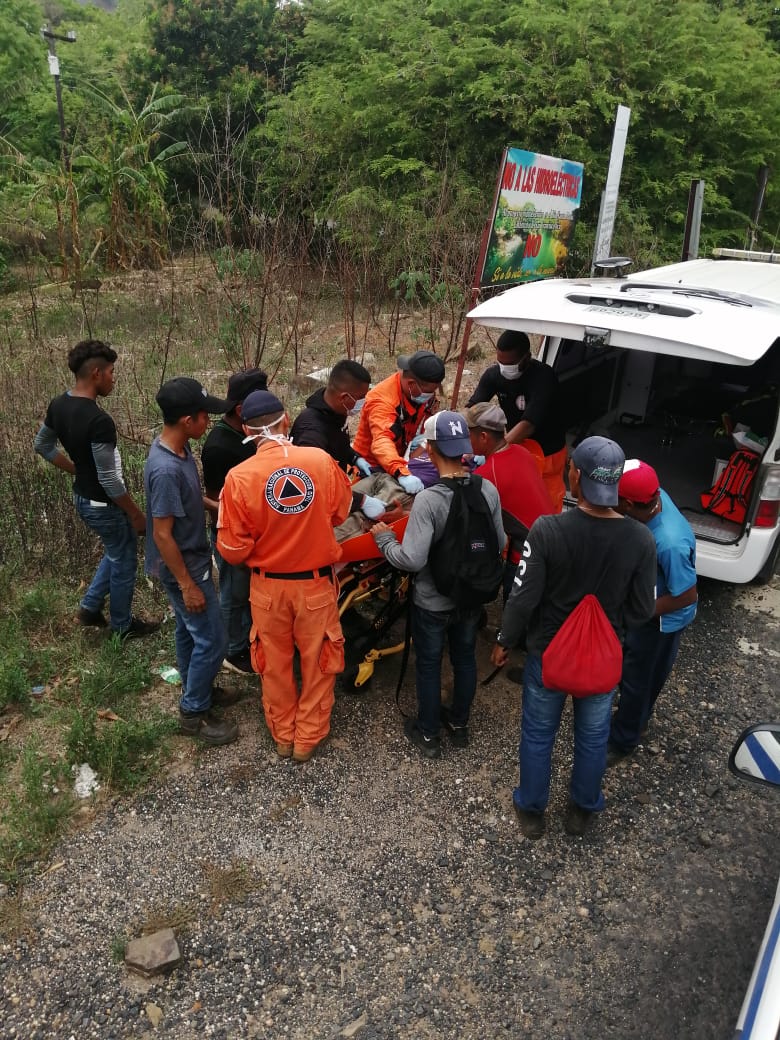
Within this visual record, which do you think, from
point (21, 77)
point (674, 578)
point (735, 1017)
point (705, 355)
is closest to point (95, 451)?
point (674, 578)

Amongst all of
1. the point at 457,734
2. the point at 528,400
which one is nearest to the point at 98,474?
the point at 457,734

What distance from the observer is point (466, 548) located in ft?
11.0

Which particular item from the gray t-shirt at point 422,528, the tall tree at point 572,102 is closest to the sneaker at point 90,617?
the gray t-shirt at point 422,528

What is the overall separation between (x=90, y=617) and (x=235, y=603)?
1024 millimetres

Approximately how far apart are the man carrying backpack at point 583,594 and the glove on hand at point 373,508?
3.34ft

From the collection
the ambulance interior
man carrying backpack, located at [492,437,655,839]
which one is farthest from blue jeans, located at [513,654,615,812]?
the ambulance interior

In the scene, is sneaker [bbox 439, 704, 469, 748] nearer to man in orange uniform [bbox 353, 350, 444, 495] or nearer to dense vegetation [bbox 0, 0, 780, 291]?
man in orange uniform [bbox 353, 350, 444, 495]

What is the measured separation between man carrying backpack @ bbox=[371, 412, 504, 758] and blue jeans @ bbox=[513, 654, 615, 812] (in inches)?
19.0

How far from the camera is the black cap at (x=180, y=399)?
10.8 feet

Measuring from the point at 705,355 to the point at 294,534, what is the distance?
2270 mm

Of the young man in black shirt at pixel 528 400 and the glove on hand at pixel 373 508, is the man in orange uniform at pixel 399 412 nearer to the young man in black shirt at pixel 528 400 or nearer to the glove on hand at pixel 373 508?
the glove on hand at pixel 373 508

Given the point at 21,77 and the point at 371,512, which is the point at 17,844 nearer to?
the point at 371,512

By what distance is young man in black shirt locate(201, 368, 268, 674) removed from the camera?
392cm

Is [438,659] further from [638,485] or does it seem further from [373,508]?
[638,485]
